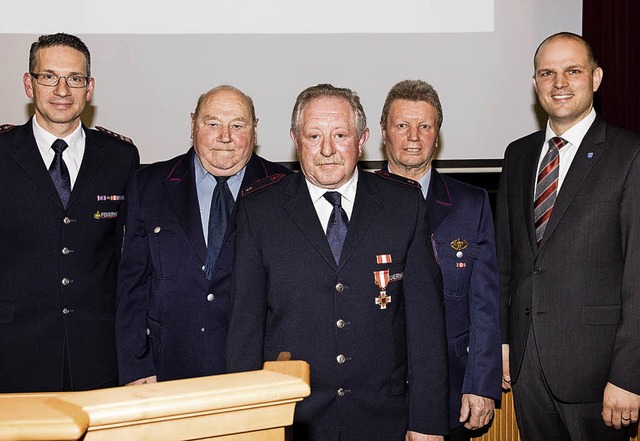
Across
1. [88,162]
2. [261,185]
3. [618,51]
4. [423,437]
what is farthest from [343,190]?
[618,51]

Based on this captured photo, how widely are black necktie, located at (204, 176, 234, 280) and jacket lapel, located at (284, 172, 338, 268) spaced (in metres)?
0.41

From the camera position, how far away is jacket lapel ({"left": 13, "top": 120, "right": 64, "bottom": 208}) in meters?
2.79

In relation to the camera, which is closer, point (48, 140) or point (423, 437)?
point (423, 437)

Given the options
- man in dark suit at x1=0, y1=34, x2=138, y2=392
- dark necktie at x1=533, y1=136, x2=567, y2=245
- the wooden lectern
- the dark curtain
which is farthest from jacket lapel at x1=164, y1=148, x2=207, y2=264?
the dark curtain

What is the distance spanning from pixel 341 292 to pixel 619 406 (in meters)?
1.01

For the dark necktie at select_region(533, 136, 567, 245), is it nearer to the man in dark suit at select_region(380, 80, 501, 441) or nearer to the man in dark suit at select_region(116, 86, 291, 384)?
the man in dark suit at select_region(380, 80, 501, 441)

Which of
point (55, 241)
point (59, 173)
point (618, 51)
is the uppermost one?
point (618, 51)

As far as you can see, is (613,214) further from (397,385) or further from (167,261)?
(167,261)

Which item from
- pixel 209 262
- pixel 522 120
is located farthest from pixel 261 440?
pixel 522 120

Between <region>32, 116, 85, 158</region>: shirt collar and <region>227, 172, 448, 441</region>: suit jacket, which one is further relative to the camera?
<region>32, 116, 85, 158</region>: shirt collar

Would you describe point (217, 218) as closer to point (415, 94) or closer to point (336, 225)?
point (336, 225)

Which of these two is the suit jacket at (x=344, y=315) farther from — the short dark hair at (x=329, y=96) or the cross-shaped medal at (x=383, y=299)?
the short dark hair at (x=329, y=96)

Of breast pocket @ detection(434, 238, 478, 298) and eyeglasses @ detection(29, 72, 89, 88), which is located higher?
eyeglasses @ detection(29, 72, 89, 88)

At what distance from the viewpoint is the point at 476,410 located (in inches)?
108
